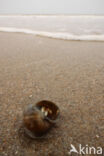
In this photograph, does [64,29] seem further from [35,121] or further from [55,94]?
[35,121]

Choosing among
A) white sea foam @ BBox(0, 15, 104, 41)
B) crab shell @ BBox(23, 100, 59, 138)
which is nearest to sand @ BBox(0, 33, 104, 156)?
crab shell @ BBox(23, 100, 59, 138)

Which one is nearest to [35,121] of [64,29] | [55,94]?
[55,94]

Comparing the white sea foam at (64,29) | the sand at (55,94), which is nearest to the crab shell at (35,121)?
the sand at (55,94)

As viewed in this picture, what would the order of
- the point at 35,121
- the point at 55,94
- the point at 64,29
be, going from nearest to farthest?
the point at 35,121
the point at 55,94
the point at 64,29

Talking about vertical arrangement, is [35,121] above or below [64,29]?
above

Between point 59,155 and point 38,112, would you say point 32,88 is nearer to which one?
point 38,112

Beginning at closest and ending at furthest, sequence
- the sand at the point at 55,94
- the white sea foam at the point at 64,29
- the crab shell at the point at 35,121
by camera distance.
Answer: the crab shell at the point at 35,121, the sand at the point at 55,94, the white sea foam at the point at 64,29

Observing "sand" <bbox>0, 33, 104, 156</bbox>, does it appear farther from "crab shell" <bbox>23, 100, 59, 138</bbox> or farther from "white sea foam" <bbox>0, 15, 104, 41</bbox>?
"white sea foam" <bbox>0, 15, 104, 41</bbox>

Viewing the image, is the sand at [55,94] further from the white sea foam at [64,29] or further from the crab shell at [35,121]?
the white sea foam at [64,29]
